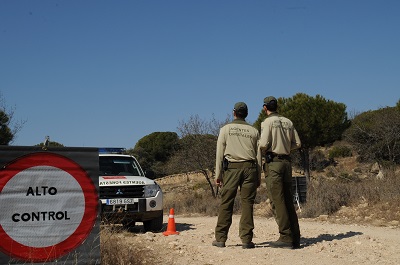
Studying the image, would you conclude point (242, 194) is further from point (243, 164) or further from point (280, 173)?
point (280, 173)

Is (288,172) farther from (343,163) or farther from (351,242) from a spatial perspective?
(343,163)

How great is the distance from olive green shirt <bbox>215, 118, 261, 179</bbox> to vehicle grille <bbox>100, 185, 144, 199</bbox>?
3028mm

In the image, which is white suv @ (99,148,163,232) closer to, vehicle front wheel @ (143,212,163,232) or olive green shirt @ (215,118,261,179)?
vehicle front wheel @ (143,212,163,232)

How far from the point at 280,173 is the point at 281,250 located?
1134 mm

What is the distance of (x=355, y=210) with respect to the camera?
44.1 feet

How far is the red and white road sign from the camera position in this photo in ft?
13.5

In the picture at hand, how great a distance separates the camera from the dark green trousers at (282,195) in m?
7.82

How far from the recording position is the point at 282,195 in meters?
7.86

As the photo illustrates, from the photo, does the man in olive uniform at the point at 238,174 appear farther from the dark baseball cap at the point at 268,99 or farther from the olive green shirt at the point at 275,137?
the dark baseball cap at the point at 268,99

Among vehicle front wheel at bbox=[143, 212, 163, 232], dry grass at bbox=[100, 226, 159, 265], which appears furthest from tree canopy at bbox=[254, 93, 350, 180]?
dry grass at bbox=[100, 226, 159, 265]

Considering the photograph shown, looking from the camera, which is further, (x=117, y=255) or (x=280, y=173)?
(x=280, y=173)

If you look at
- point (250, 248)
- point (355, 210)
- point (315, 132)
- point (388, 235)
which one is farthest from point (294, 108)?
point (250, 248)

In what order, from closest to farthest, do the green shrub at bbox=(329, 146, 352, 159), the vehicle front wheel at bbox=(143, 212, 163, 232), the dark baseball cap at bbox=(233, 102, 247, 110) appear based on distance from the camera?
the dark baseball cap at bbox=(233, 102, 247, 110), the vehicle front wheel at bbox=(143, 212, 163, 232), the green shrub at bbox=(329, 146, 352, 159)

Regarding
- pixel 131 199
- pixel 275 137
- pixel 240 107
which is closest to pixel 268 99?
pixel 240 107
